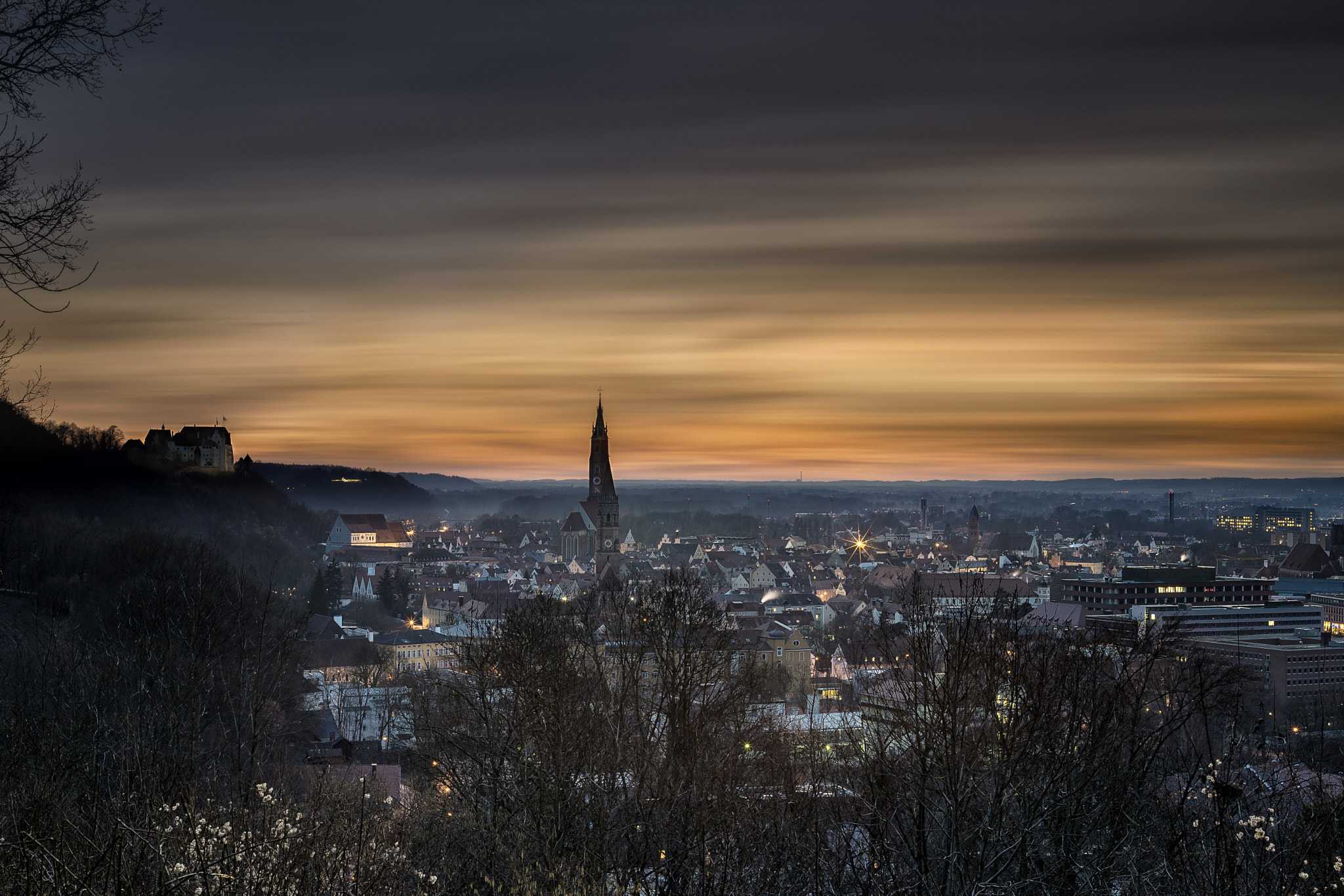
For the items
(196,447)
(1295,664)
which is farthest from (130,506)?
(1295,664)

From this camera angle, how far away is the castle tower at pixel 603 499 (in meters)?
95.8

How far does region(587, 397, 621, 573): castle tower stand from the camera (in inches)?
3772

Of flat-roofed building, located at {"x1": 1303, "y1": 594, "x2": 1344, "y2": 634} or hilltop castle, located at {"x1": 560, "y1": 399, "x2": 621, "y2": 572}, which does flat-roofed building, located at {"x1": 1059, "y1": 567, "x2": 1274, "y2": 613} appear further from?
hilltop castle, located at {"x1": 560, "y1": 399, "x2": 621, "y2": 572}

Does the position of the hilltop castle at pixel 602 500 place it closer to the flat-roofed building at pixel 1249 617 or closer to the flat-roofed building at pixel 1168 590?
the flat-roofed building at pixel 1168 590

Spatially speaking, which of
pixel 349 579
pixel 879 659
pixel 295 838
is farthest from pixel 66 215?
pixel 349 579

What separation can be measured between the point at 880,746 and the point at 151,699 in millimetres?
11732

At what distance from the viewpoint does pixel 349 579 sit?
342ft

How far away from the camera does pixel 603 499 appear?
95688 millimetres

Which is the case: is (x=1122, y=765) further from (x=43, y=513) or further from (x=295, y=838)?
(x=43, y=513)

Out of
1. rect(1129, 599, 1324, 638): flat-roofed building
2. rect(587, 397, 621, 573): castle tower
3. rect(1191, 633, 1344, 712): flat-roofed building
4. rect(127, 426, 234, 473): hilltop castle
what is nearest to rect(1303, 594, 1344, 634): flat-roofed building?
rect(1129, 599, 1324, 638): flat-roofed building

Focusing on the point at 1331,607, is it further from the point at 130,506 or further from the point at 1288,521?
the point at 1288,521

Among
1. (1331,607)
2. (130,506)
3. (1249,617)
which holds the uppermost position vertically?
(130,506)

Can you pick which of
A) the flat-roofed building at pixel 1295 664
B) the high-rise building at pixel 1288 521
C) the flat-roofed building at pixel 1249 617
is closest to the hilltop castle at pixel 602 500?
the flat-roofed building at pixel 1249 617

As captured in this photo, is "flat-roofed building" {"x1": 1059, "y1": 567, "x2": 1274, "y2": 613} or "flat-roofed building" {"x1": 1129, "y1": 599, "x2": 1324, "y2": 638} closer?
"flat-roofed building" {"x1": 1129, "y1": 599, "x2": 1324, "y2": 638}
